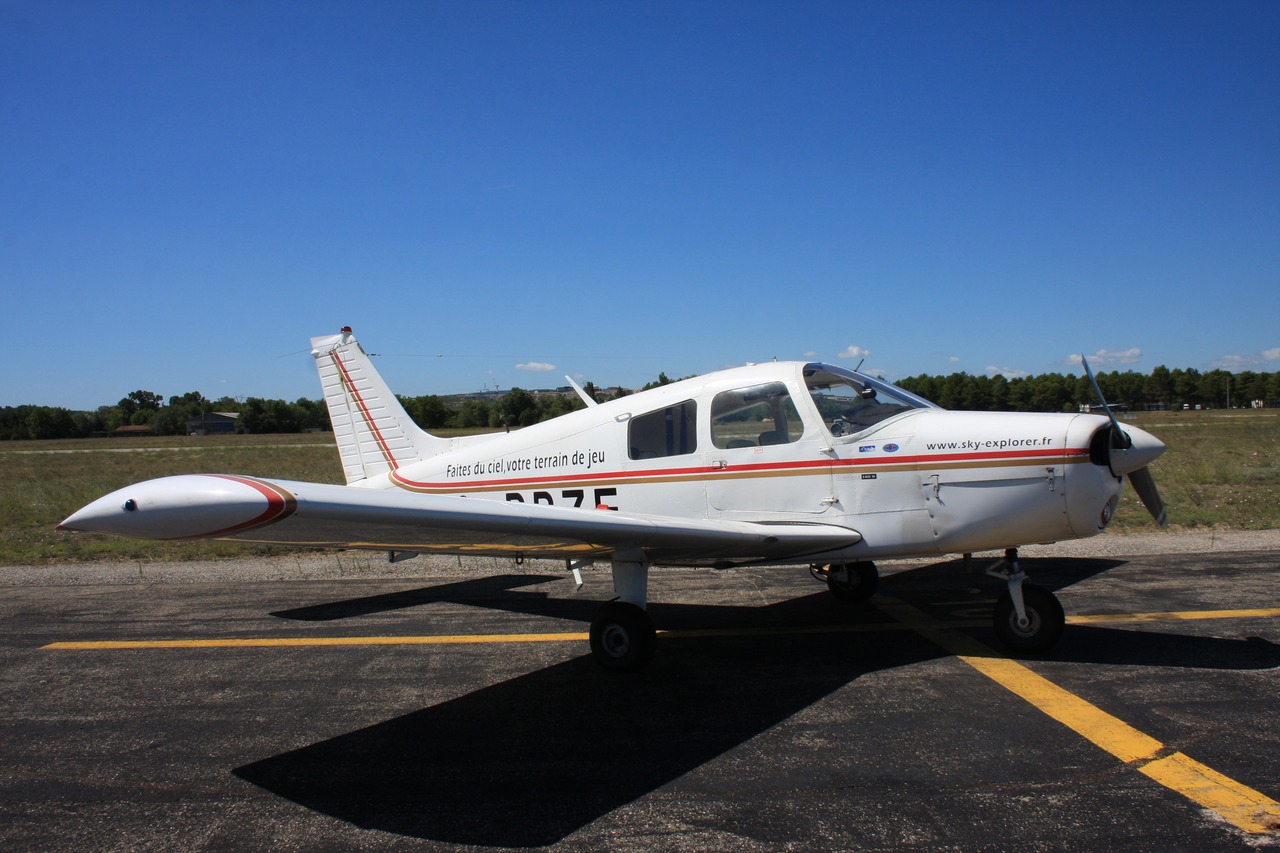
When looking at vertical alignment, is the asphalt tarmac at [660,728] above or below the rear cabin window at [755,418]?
below

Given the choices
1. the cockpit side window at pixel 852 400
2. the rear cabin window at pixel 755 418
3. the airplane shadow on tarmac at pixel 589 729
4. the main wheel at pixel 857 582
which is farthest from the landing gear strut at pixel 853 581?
the rear cabin window at pixel 755 418

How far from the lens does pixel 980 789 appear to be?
374cm

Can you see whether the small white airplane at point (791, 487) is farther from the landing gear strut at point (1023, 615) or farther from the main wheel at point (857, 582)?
the main wheel at point (857, 582)

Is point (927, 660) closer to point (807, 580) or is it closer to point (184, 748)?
point (807, 580)

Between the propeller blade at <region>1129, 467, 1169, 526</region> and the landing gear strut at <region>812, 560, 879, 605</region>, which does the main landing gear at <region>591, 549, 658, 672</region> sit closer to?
the landing gear strut at <region>812, 560, 879, 605</region>

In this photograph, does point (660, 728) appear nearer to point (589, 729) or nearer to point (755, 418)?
point (589, 729)

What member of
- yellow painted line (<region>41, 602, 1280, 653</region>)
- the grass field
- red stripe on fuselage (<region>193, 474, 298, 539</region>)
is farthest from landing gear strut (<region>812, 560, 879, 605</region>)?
the grass field

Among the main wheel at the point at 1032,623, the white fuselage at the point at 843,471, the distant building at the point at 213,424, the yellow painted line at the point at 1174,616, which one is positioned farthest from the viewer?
the distant building at the point at 213,424

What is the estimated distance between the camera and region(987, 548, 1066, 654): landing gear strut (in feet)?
18.5

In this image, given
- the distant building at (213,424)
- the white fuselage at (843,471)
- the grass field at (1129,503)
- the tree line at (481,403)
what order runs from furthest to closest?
1. the distant building at (213,424)
2. the tree line at (481,403)
3. the grass field at (1129,503)
4. the white fuselage at (843,471)

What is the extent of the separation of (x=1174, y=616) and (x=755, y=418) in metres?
4.12

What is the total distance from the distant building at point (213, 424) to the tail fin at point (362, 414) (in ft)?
395

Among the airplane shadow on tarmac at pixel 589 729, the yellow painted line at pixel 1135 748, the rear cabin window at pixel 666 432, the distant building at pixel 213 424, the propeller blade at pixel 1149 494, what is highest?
the distant building at pixel 213 424

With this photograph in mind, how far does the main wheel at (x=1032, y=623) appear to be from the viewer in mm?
5637
